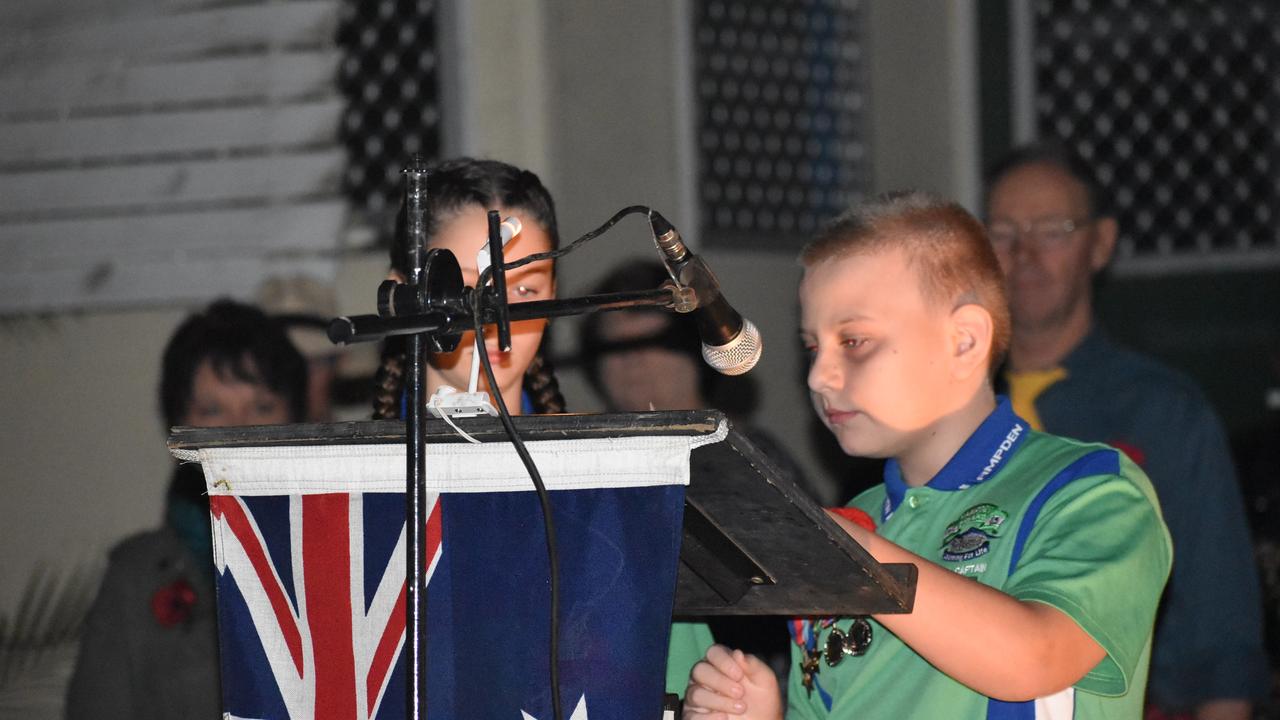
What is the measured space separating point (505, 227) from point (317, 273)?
9.94ft

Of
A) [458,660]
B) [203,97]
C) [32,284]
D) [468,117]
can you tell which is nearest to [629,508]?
[458,660]

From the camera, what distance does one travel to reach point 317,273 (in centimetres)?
456

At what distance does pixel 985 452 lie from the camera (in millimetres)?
2084

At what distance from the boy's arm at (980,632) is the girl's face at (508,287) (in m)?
0.76

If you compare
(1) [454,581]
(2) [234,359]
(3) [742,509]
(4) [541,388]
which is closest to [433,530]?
(1) [454,581]

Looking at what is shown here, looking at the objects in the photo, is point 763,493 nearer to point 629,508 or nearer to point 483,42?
point 629,508

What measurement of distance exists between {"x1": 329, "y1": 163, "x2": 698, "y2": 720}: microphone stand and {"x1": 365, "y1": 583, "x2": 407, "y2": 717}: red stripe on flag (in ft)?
0.14

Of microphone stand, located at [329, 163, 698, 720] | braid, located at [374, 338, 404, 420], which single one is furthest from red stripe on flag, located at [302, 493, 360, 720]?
braid, located at [374, 338, 404, 420]

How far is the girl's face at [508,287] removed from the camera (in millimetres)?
2156

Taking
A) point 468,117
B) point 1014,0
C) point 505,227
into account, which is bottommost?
point 505,227

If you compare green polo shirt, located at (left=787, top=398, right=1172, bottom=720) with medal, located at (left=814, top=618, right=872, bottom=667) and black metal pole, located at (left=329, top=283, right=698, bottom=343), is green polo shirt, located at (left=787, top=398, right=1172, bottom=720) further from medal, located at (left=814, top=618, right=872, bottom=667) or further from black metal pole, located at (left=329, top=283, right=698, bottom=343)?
black metal pole, located at (left=329, top=283, right=698, bottom=343)

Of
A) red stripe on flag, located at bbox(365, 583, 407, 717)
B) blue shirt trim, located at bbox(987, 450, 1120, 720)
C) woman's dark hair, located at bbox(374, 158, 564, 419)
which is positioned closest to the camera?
red stripe on flag, located at bbox(365, 583, 407, 717)

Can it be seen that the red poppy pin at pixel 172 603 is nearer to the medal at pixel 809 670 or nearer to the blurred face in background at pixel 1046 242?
the medal at pixel 809 670

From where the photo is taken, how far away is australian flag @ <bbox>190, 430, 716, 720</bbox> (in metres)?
1.49
